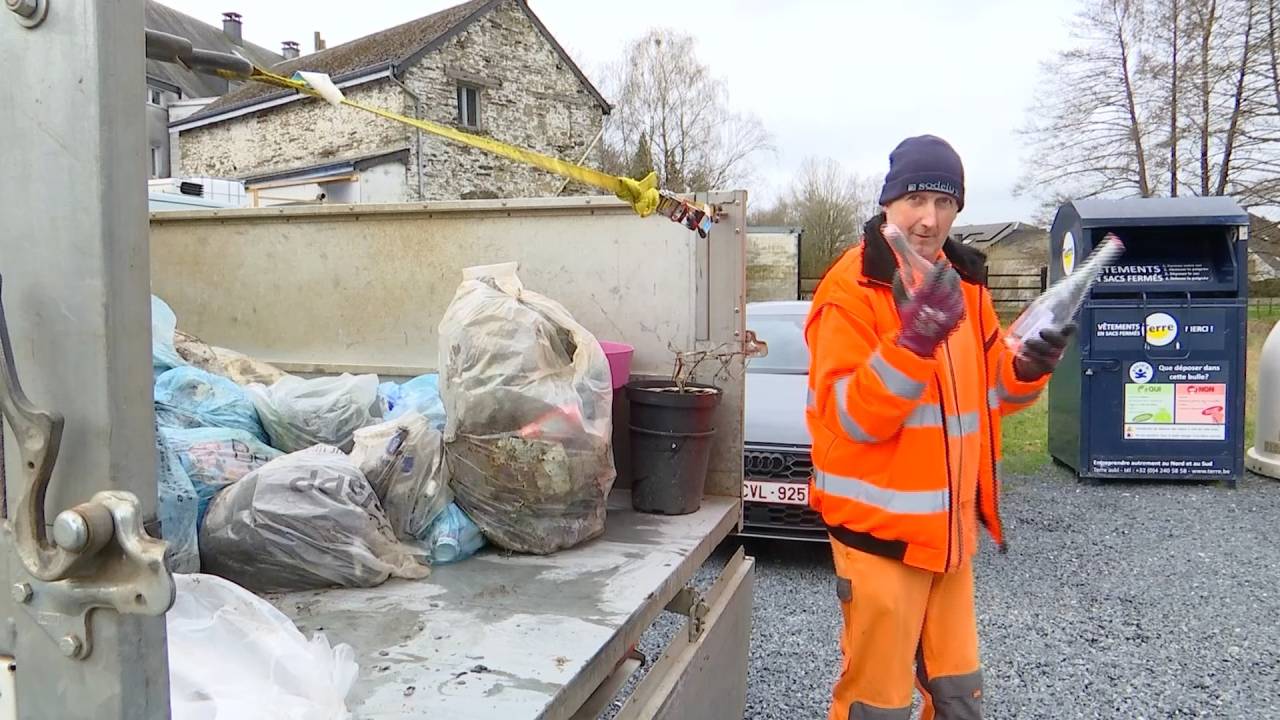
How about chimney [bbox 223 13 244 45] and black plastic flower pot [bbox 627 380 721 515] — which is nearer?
black plastic flower pot [bbox 627 380 721 515]

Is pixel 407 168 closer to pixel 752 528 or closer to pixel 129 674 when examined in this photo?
pixel 752 528

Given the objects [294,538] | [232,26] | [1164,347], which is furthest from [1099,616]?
[232,26]

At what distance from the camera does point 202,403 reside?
2.58m

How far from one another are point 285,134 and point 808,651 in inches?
809

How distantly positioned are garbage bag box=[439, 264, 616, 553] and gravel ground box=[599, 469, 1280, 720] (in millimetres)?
1579

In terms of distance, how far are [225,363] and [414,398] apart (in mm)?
790

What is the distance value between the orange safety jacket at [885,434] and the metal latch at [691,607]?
41 cm

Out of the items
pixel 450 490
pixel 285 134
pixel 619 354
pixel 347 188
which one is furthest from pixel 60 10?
pixel 285 134

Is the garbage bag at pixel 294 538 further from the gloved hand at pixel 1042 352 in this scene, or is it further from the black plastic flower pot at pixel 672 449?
the gloved hand at pixel 1042 352

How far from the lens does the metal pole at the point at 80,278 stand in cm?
67

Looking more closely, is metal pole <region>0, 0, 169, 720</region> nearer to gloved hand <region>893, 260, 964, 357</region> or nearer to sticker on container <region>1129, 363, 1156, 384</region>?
gloved hand <region>893, 260, 964, 357</region>

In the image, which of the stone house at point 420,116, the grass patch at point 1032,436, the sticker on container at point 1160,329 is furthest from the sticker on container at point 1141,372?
the stone house at point 420,116

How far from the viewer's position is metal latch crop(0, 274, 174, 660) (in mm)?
653

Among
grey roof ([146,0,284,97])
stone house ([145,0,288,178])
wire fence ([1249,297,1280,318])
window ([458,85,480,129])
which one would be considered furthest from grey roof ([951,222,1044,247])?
grey roof ([146,0,284,97])
